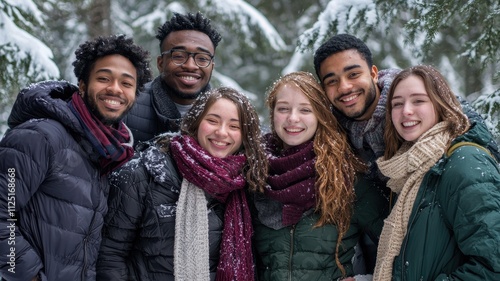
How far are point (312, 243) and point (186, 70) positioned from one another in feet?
7.71

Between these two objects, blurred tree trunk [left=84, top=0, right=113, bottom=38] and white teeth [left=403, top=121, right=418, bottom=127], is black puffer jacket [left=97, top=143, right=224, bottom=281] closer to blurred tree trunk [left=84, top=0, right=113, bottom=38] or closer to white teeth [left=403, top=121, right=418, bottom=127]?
white teeth [left=403, top=121, right=418, bottom=127]

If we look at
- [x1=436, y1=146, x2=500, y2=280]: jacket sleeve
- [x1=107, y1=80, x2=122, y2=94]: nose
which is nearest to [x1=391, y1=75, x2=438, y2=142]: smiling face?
[x1=436, y1=146, x2=500, y2=280]: jacket sleeve

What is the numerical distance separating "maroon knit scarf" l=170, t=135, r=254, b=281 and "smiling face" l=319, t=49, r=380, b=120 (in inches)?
41.0

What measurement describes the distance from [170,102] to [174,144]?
4.19ft

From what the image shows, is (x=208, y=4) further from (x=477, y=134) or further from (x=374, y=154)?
(x=477, y=134)

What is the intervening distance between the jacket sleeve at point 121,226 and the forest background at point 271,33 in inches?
117

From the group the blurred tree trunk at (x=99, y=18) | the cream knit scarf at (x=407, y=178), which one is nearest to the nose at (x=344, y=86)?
the cream knit scarf at (x=407, y=178)

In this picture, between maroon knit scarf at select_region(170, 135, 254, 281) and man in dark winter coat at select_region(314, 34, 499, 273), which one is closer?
maroon knit scarf at select_region(170, 135, 254, 281)

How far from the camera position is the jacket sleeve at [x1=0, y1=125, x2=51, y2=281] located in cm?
284

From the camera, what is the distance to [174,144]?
12.2 ft

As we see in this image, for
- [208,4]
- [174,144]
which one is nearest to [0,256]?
[174,144]

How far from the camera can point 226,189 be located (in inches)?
141

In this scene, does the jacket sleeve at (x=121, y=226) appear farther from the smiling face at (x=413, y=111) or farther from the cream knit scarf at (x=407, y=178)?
the smiling face at (x=413, y=111)

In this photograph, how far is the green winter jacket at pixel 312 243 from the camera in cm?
350
